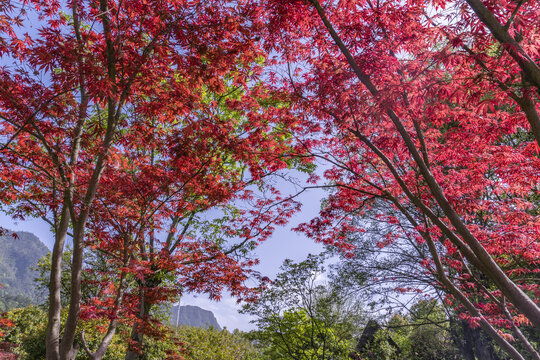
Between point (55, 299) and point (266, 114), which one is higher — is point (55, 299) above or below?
below

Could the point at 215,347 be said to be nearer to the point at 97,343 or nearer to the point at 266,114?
the point at 97,343

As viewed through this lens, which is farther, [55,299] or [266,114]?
[266,114]

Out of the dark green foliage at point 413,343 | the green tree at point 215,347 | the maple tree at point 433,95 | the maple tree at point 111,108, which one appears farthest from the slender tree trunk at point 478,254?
the dark green foliage at point 413,343

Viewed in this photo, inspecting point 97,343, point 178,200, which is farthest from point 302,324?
point 97,343

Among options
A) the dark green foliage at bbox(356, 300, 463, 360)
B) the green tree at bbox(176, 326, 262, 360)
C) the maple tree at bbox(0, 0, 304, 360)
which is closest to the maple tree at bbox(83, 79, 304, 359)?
the maple tree at bbox(0, 0, 304, 360)

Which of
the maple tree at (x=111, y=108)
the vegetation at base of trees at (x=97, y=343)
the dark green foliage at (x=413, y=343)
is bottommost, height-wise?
the vegetation at base of trees at (x=97, y=343)

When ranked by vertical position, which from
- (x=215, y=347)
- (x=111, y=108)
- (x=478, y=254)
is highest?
(x=111, y=108)

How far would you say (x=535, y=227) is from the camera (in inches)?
183

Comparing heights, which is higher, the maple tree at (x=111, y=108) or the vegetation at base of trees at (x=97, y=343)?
the maple tree at (x=111, y=108)

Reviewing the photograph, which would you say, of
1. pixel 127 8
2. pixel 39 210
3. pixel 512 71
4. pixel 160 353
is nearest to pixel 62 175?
pixel 39 210

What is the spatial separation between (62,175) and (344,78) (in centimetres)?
381

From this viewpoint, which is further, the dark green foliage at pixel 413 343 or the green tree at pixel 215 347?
the dark green foliage at pixel 413 343

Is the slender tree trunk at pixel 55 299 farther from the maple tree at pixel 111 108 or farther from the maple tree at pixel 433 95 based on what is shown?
the maple tree at pixel 433 95

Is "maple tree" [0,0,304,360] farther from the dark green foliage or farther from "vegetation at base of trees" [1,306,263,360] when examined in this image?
the dark green foliage
